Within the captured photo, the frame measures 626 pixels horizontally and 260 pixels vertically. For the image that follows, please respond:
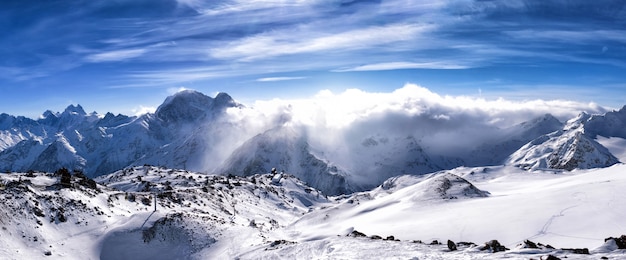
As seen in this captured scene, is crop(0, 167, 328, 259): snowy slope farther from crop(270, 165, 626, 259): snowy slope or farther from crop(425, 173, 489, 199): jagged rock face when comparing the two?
crop(425, 173, 489, 199): jagged rock face

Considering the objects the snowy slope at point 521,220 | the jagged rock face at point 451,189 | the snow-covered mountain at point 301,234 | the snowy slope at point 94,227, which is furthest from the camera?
the jagged rock face at point 451,189

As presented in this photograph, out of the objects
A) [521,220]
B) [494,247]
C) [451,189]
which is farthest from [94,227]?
[451,189]

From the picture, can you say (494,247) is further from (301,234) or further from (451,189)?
(451,189)

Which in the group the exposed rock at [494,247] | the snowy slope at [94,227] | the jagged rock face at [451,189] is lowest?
the jagged rock face at [451,189]

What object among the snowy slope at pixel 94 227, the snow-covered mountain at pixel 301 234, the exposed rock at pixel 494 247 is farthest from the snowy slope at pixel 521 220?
the snowy slope at pixel 94 227

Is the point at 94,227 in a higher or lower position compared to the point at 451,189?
higher

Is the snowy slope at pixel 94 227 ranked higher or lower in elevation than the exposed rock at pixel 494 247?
lower

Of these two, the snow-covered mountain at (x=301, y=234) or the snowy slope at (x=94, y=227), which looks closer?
the snow-covered mountain at (x=301, y=234)

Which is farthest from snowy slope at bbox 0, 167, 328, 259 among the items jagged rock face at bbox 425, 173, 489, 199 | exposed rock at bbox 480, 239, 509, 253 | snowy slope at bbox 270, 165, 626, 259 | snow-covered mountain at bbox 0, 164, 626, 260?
jagged rock face at bbox 425, 173, 489, 199

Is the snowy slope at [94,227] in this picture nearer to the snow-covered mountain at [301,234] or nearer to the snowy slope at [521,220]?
the snow-covered mountain at [301,234]

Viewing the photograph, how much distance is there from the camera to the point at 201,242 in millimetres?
58594

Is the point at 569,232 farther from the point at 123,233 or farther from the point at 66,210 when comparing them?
the point at 66,210

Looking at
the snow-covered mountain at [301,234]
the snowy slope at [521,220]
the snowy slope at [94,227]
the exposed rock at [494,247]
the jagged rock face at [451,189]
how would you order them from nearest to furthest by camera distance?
1. the exposed rock at [494,247]
2. the snow-covered mountain at [301,234]
3. the snowy slope at [521,220]
4. the snowy slope at [94,227]
5. the jagged rock face at [451,189]

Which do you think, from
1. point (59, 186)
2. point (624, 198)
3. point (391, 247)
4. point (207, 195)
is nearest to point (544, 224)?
A: point (624, 198)
